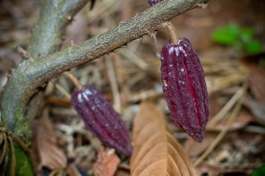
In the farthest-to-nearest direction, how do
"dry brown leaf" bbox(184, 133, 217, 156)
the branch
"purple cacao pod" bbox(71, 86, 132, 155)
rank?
"dry brown leaf" bbox(184, 133, 217, 156), "purple cacao pod" bbox(71, 86, 132, 155), the branch

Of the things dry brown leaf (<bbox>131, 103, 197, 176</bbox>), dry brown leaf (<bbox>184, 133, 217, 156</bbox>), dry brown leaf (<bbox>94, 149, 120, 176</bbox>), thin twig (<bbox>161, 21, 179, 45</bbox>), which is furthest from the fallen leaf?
thin twig (<bbox>161, 21, 179, 45</bbox>)

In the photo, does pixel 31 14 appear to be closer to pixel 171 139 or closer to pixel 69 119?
pixel 69 119

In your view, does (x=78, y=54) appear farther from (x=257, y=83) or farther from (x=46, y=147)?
(x=257, y=83)

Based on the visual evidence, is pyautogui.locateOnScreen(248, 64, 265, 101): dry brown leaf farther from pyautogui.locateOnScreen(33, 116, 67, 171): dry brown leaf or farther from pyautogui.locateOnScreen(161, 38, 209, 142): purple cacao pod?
pyautogui.locateOnScreen(33, 116, 67, 171): dry brown leaf

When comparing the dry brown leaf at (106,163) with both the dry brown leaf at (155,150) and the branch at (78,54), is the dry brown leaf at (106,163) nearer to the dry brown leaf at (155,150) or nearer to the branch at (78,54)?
the dry brown leaf at (155,150)

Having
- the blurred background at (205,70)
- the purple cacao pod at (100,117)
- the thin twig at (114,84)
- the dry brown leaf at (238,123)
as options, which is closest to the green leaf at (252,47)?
the blurred background at (205,70)

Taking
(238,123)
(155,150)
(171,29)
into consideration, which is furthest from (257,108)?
(171,29)
